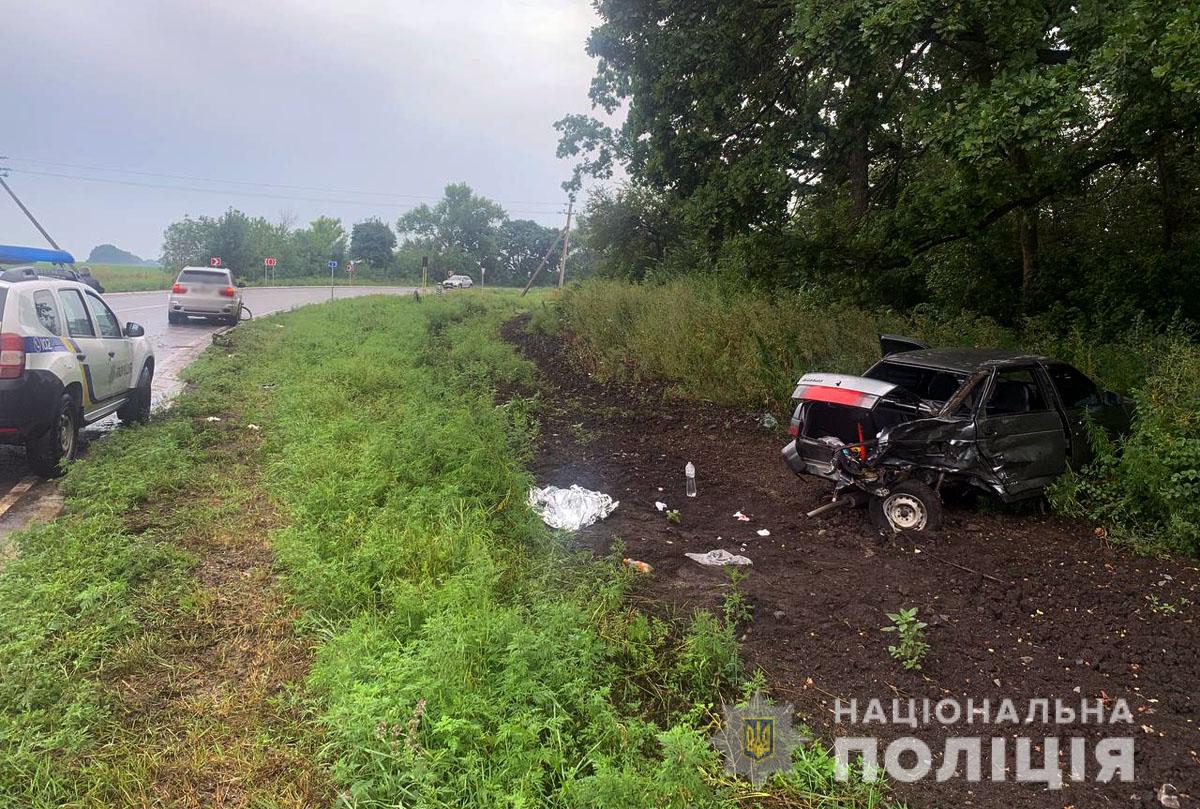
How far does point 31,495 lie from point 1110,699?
759 centimetres

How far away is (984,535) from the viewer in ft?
18.1

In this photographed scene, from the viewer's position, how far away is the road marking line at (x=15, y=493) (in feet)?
17.3

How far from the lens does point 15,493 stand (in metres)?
5.55

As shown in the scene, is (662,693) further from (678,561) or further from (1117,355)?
(1117,355)

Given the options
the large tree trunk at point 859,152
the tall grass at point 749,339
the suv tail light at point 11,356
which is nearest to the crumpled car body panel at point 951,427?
the tall grass at point 749,339

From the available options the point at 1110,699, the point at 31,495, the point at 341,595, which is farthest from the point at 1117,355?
the point at 31,495

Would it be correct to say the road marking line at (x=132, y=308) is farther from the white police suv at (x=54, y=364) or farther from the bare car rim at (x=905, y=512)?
the bare car rim at (x=905, y=512)

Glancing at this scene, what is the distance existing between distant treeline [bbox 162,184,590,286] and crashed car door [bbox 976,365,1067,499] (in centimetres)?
5488

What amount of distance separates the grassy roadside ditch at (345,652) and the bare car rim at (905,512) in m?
2.39

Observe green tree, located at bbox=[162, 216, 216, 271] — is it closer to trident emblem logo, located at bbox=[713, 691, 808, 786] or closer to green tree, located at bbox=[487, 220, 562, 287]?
green tree, located at bbox=[487, 220, 562, 287]

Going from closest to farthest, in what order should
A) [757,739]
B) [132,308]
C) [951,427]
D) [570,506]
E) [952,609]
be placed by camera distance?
[757,739]
[952,609]
[951,427]
[570,506]
[132,308]

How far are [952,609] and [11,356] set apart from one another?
7.34 meters

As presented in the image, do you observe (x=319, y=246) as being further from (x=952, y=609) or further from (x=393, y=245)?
(x=952, y=609)

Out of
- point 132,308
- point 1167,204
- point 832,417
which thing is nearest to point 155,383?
point 832,417
